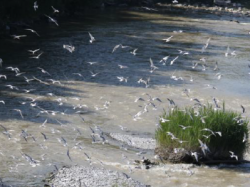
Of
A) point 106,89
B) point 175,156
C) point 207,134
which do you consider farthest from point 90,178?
point 106,89

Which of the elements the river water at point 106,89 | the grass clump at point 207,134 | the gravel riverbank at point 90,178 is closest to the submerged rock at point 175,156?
the grass clump at point 207,134

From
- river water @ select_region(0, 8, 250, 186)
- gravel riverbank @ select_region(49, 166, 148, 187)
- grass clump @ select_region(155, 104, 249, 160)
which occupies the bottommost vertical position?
river water @ select_region(0, 8, 250, 186)

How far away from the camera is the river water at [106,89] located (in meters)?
12.6

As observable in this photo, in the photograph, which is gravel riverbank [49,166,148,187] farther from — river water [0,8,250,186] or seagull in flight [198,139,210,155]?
seagull in flight [198,139,210,155]

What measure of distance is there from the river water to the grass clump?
0.44 m

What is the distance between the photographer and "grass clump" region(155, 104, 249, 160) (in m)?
12.8

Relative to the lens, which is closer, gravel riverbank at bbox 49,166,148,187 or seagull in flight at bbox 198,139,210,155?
gravel riverbank at bbox 49,166,148,187

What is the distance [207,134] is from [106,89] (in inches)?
361

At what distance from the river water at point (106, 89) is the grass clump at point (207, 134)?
0.44m

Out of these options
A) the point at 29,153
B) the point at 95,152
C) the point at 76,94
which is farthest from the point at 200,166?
the point at 76,94

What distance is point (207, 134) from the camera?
42.1 ft

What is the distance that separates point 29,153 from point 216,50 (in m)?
19.8

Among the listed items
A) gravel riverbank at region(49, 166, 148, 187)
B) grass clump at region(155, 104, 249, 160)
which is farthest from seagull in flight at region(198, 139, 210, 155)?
gravel riverbank at region(49, 166, 148, 187)

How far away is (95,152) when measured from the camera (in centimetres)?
1373
